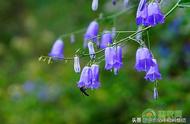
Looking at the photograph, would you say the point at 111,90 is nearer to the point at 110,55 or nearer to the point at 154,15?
the point at 110,55

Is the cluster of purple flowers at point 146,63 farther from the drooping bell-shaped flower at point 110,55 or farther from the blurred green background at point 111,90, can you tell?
the blurred green background at point 111,90

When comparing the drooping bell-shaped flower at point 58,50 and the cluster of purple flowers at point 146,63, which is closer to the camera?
the cluster of purple flowers at point 146,63

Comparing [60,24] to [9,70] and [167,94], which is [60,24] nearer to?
[9,70]

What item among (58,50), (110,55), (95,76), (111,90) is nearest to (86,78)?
(95,76)

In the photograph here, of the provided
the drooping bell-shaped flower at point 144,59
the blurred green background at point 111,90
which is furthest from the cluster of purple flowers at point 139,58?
the blurred green background at point 111,90

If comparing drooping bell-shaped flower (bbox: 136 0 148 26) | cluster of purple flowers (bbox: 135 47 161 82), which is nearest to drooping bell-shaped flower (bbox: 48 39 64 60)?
cluster of purple flowers (bbox: 135 47 161 82)

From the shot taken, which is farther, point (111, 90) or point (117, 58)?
Result: point (111, 90)

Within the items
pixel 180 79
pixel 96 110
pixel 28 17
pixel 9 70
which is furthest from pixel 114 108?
pixel 28 17
